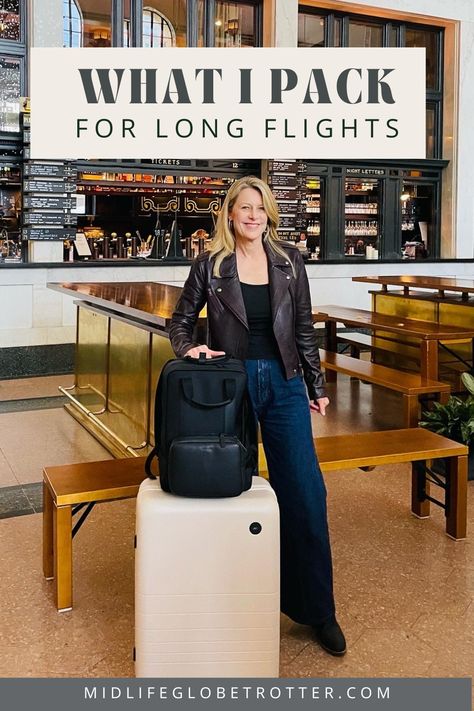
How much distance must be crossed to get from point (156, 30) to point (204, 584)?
8.67 meters

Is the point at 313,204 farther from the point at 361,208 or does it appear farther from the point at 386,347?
the point at 386,347

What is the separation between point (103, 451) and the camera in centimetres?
509

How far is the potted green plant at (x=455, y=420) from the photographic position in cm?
433

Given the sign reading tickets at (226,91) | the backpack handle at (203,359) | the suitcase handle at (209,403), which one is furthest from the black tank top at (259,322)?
the sign reading tickets at (226,91)

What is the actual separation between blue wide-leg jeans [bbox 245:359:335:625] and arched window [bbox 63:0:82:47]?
24.7 ft

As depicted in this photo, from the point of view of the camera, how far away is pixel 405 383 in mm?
4957

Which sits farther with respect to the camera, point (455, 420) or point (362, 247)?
point (362, 247)

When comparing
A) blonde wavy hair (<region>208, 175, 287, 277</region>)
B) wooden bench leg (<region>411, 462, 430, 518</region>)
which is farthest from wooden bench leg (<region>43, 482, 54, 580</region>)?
wooden bench leg (<region>411, 462, 430, 518</region>)

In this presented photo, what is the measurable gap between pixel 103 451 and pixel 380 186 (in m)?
7.16

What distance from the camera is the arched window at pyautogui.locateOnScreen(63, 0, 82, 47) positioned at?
8.81 metres

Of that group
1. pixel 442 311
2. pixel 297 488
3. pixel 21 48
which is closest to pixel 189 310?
pixel 297 488

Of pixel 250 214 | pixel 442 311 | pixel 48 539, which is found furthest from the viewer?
pixel 442 311

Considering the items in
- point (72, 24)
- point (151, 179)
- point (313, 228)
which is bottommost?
point (313, 228)
